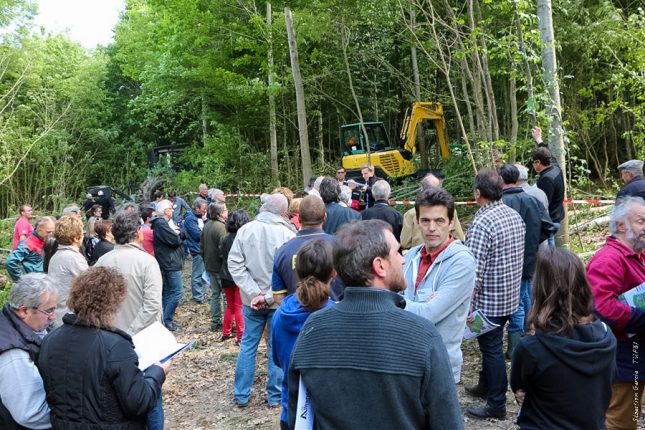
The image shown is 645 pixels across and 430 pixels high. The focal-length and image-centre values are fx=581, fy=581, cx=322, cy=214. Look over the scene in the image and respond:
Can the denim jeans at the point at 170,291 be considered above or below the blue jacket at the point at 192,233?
A: below

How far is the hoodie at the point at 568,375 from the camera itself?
243cm

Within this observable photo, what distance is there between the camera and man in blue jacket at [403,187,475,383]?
10.7ft

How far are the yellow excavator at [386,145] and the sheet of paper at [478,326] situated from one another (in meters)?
13.0

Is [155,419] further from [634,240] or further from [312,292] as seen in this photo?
[634,240]

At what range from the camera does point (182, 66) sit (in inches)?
870

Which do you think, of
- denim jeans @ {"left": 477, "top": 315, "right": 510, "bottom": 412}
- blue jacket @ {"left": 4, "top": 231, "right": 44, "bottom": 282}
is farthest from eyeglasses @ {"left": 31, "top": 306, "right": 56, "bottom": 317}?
blue jacket @ {"left": 4, "top": 231, "right": 44, "bottom": 282}

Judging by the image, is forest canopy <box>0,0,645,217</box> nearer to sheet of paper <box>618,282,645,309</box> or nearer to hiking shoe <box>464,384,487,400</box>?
hiking shoe <box>464,384,487,400</box>

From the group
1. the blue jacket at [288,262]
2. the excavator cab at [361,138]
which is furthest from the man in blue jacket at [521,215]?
the excavator cab at [361,138]

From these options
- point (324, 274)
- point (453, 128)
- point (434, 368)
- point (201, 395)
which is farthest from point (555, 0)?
point (434, 368)

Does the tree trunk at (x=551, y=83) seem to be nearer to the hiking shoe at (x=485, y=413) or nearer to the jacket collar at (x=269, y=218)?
the hiking shoe at (x=485, y=413)

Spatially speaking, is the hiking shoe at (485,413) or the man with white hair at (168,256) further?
the man with white hair at (168,256)

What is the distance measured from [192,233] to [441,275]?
7107mm

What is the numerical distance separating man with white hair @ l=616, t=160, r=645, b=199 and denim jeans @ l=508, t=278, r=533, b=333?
4.55 ft

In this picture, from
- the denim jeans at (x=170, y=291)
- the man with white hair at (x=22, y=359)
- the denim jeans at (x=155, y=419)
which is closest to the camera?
the man with white hair at (x=22, y=359)
